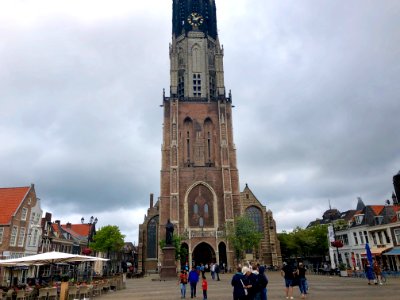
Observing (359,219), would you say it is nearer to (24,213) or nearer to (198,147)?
(198,147)

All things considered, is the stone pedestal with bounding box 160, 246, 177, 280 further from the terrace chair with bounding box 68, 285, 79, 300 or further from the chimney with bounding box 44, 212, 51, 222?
the chimney with bounding box 44, 212, 51, 222

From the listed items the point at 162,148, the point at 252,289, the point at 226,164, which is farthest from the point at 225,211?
the point at 252,289

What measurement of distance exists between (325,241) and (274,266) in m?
12.3

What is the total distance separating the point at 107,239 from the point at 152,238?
9006 mm

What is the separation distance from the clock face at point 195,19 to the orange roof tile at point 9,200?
46.9m

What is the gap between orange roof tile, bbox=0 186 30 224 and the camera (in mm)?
31155

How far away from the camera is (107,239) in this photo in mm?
50688

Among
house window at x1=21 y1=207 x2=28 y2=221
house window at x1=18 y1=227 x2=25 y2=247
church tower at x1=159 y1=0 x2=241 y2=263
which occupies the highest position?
church tower at x1=159 y1=0 x2=241 y2=263

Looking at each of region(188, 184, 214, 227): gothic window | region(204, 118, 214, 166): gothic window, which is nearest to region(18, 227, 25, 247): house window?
region(188, 184, 214, 227): gothic window

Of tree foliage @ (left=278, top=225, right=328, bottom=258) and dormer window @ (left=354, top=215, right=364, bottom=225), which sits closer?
dormer window @ (left=354, top=215, right=364, bottom=225)

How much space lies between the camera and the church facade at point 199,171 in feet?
158

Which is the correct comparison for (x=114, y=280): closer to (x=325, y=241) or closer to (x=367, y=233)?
(x=367, y=233)

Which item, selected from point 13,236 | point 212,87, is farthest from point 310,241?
point 13,236

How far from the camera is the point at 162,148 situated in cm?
5288
